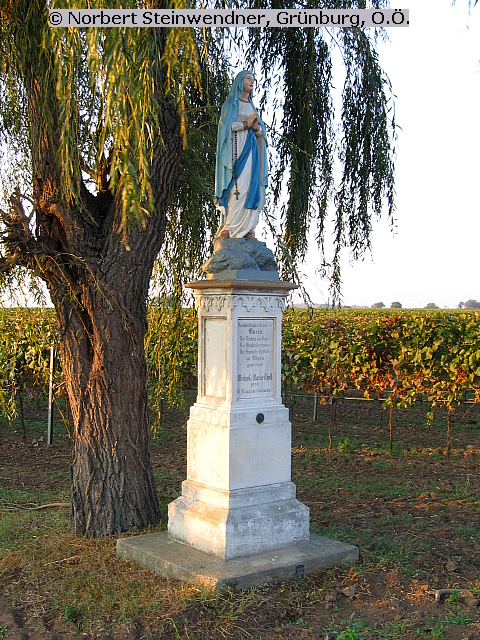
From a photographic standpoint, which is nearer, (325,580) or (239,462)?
(325,580)

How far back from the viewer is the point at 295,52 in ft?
23.8

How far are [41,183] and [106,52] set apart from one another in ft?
6.45

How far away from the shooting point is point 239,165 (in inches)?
229

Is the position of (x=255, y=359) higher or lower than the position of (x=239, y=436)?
A: higher

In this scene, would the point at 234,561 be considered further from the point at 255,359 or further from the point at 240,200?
the point at 240,200

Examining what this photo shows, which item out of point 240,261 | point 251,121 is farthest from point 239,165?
point 240,261

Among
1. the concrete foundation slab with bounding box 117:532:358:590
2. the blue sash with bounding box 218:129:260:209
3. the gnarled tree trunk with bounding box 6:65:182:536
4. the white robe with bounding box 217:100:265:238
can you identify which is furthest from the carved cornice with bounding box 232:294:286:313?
the concrete foundation slab with bounding box 117:532:358:590

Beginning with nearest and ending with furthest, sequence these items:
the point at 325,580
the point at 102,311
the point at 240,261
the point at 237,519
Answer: the point at 325,580
the point at 237,519
the point at 240,261
the point at 102,311

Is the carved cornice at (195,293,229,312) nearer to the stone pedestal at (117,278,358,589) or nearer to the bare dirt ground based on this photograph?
the stone pedestal at (117,278,358,589)

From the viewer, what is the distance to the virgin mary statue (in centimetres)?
577

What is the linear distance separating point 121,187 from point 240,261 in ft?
3.60

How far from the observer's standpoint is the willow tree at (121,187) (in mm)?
5816

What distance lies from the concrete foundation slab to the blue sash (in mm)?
2807

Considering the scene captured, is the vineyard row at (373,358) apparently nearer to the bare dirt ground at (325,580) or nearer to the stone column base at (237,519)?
the bare dirt ground at (325,580)
